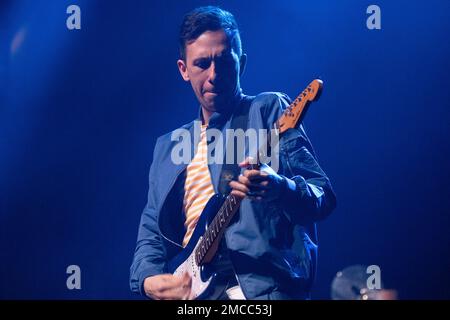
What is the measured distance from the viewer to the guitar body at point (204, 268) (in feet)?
8.46

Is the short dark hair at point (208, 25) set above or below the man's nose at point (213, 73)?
above

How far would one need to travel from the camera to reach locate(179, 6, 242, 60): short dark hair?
2783 millimetres

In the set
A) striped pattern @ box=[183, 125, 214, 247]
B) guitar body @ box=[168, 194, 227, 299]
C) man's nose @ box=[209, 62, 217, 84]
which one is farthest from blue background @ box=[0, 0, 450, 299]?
guitar body @ box=[168, 194, 227, 299]

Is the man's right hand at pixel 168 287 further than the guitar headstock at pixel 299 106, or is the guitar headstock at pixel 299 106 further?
the man's right hand at pixel 168 287

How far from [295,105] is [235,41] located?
59 centimetres

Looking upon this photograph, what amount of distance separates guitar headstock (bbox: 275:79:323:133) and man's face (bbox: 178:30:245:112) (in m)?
0.43

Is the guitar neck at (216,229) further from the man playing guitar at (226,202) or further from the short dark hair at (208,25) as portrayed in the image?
the short dark hair at (208,25)

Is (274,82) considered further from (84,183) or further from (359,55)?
(84,183)

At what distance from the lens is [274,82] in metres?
2.85

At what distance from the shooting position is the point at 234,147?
8.94ft

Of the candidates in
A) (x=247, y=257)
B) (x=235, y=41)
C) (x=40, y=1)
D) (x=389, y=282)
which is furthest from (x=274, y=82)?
(x=40, y=1)

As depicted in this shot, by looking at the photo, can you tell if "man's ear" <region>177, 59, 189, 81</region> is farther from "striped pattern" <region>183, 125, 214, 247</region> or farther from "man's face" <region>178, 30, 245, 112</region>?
"striped pattern" <region>183, 125, 214, 247</region>

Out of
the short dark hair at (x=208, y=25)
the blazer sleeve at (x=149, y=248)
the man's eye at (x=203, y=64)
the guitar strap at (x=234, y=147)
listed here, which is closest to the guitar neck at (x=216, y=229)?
the guitar strap at (x=234, y=147)

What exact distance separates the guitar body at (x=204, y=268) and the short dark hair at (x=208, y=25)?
2.21 ft
